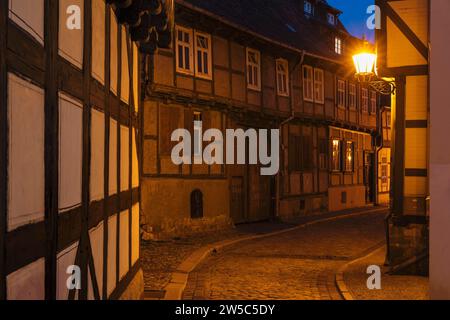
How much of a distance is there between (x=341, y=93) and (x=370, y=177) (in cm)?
620

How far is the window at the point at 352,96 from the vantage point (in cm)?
2559

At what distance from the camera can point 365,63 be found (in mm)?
11070

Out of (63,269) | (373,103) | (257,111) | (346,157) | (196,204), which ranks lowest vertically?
(196,204)

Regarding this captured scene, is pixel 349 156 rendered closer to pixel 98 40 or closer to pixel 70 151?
pixel 98 40

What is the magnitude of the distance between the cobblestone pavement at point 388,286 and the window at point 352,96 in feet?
51.2

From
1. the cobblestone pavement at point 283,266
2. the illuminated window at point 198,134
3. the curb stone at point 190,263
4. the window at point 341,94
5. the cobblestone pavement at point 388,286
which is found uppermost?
the window at point 341,94

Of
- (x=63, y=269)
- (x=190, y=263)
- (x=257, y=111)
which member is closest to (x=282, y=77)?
(x=257, y=111)

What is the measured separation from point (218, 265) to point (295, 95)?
1105cm

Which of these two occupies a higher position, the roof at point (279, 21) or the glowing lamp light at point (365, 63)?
the roof at point (279, 21)

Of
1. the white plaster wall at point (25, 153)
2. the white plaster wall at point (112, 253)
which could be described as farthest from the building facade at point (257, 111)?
the white plaster wall at point (25, 153)

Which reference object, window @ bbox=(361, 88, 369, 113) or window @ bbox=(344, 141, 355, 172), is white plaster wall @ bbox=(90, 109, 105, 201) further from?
window @ bbox=(361, 88, 369, 113)

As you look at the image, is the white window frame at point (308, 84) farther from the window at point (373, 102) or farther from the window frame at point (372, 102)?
the window at point (373, 102)

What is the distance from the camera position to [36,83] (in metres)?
3.40

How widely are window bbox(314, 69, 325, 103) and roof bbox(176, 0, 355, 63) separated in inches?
29.1
